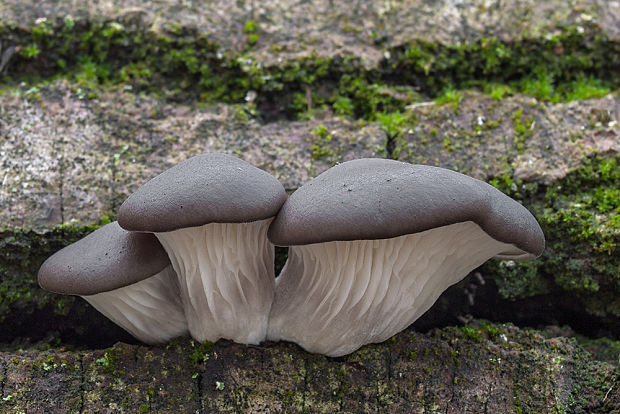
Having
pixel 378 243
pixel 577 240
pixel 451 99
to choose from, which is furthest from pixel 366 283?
pixel 451 99

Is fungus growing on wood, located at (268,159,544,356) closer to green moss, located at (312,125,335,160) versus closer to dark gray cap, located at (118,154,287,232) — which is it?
dark gray cap, located at (118,154,287,232)

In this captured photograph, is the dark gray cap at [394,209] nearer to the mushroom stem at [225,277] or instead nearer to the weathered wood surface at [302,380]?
the mushroom stem at [225,277]

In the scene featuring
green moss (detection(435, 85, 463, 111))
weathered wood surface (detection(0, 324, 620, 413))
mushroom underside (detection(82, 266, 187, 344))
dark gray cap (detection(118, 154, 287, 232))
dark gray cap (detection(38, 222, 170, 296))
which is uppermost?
dark gray cap (detection(118, 154, 287, 232))

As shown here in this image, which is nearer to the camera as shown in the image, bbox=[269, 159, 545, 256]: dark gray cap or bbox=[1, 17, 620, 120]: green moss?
bbox=[269, 159, 545, 256]: dark gray cap

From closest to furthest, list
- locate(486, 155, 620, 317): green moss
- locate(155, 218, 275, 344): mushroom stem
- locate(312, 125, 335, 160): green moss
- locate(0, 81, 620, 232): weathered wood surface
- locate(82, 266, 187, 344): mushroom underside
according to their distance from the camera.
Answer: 1. locate(155, 218, 275, 344): mushroom stem
2. locate(82, 266, 187, 344): mushroom underside
3. locate(486, 155, 620, 317): green moss
4. locate(0, 81, 620, 232): weathered wood surface
5. locate(312, 125, 335, 160): green moss

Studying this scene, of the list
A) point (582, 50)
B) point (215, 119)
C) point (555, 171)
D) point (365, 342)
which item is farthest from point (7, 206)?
point (582, 50)

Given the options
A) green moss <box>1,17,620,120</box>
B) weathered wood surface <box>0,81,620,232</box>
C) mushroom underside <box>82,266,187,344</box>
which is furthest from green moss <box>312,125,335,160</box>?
mushroom underside <box>82,266,187,344</box>

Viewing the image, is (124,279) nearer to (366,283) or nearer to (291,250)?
(291,250)

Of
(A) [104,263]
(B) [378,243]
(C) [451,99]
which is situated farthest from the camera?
(C) [451,99]

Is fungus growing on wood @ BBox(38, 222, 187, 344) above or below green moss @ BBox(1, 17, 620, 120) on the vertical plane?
below
